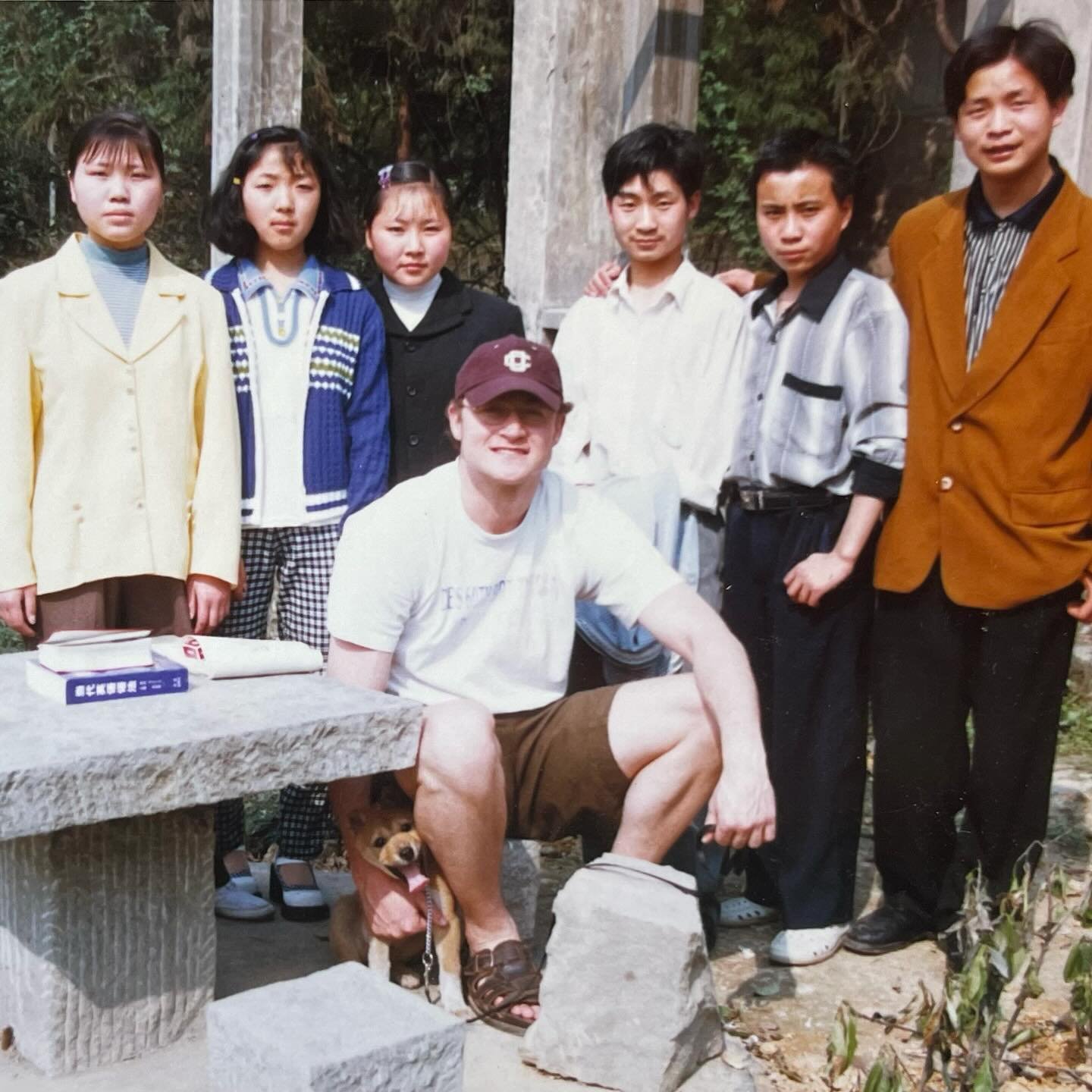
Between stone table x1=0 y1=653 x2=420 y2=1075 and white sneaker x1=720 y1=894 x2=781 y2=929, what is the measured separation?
130cm

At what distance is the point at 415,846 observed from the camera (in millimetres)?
3023

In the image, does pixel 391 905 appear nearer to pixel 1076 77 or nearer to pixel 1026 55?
pixel 1026 55

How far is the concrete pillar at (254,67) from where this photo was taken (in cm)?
550

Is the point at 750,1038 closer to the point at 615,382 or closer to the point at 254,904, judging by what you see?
the point at 254,904

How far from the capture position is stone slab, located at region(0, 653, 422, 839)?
2486mm

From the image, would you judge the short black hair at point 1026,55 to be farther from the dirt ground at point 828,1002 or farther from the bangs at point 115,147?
the dirt ground at point 828,1002

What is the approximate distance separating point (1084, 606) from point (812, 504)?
25.2 inches

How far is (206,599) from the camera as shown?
3389mm

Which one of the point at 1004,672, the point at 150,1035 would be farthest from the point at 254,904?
the point at 1004,672

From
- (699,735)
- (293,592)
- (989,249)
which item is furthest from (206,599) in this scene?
Result: (989,249)

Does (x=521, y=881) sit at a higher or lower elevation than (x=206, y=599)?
lower

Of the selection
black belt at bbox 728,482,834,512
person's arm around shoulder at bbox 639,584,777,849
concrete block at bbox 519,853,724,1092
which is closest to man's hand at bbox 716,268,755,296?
black belt at bbox 728,482,834,512

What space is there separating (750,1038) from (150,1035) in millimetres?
1253

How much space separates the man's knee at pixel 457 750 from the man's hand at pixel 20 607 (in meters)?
0.96
